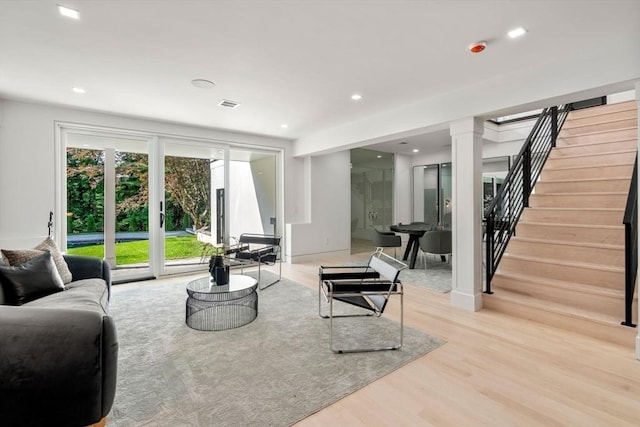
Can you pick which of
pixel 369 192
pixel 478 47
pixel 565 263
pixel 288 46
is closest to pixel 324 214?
pixel 369 192

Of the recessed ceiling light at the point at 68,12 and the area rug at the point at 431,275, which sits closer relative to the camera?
the recessed ceiling light at the point at 68,12

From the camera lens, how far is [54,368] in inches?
58.1

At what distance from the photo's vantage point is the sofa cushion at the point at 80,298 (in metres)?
2.34

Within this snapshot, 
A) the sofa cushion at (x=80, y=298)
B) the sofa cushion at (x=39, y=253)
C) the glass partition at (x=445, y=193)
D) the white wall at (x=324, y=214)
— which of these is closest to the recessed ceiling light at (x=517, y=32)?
the sofa cushion at (x=80, y=298)

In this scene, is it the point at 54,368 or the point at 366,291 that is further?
the point at 366,291

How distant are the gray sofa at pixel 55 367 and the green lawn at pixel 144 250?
12.5ft

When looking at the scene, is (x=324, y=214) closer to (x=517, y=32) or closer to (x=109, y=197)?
(x=109, y=197)

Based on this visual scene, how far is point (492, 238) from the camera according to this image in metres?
3.76

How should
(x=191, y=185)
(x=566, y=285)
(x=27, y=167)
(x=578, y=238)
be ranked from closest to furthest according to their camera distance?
(x=566, y=285)
(x=578, y=238)
(x=27, y=167)
(x=191, y=185)

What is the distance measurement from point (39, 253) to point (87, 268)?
47 cm

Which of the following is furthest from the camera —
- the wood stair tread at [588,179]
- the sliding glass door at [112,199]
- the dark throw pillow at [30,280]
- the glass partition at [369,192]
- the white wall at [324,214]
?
the glass partition at [369,192]

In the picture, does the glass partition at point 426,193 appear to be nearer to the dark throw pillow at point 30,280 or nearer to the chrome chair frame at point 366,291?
the chrome chair frame at point 366,291

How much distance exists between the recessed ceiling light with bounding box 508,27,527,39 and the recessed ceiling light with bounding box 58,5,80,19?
3.10m

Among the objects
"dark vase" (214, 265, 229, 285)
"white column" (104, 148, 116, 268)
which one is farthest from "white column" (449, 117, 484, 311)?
"white column" (104, 148, 116, 268)
